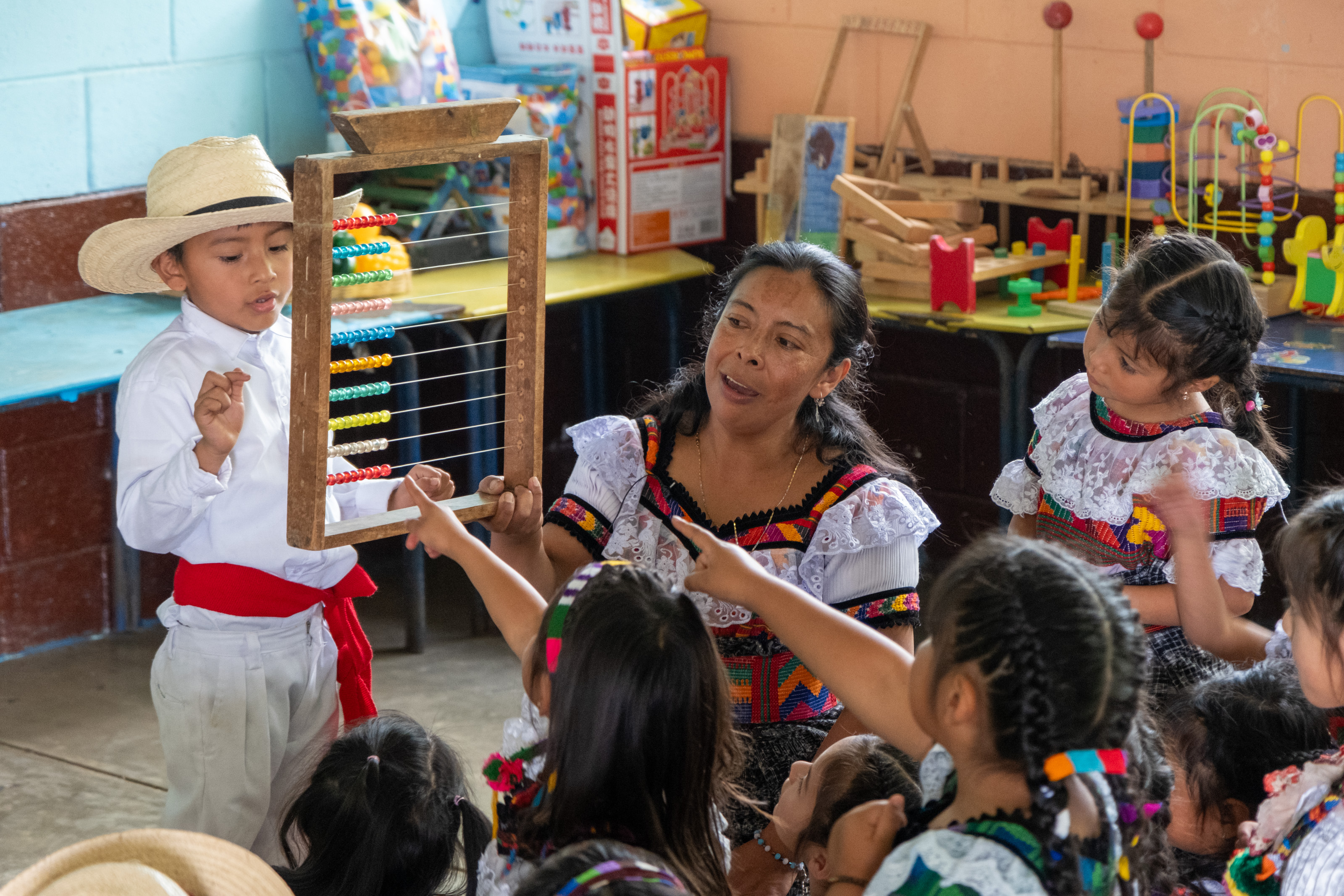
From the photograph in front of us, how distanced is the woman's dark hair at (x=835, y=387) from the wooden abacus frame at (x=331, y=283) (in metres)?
0.32

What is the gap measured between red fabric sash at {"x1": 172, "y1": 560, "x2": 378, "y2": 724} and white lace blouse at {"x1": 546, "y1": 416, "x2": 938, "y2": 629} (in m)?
0.34

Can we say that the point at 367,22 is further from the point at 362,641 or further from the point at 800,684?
the point at 800,684

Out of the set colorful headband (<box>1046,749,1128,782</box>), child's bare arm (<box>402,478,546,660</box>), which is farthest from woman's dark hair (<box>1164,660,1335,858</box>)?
child's bare arm (<box>402,478,546,660</box>)

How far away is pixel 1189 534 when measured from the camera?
2027 mm

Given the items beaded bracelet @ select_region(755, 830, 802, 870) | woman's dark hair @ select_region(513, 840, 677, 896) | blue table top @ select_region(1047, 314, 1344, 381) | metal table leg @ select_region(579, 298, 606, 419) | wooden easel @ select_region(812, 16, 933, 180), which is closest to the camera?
woman's dark hair @ select_region(513, 840, 677, 896)

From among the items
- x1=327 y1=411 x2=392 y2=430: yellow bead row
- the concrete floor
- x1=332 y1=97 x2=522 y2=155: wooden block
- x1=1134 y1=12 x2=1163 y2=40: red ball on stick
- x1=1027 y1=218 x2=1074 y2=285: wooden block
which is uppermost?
x1=1134 y1=12 x2=1163 y2=40: red ball on stick

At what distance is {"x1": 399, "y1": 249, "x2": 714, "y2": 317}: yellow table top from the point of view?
147 inches

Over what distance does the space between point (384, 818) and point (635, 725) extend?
1.75 ft

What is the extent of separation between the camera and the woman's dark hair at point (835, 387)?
2.13 meters

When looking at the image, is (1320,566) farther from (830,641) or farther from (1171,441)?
(1171,441)

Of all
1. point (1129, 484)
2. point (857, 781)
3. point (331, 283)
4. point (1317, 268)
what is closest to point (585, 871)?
point (857, 781)

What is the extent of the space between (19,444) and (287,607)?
1860mm

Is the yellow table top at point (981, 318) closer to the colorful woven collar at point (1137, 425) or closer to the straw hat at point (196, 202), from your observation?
the colorful woven collar at point (1137, 425)

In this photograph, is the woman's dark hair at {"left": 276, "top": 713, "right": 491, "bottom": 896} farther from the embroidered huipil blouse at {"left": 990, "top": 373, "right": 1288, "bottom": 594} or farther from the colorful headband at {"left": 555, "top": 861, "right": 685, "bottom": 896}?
the embroidered huipil blouse at {"left": 990, "top": 373, "right": 1288, "bottom": 594}
